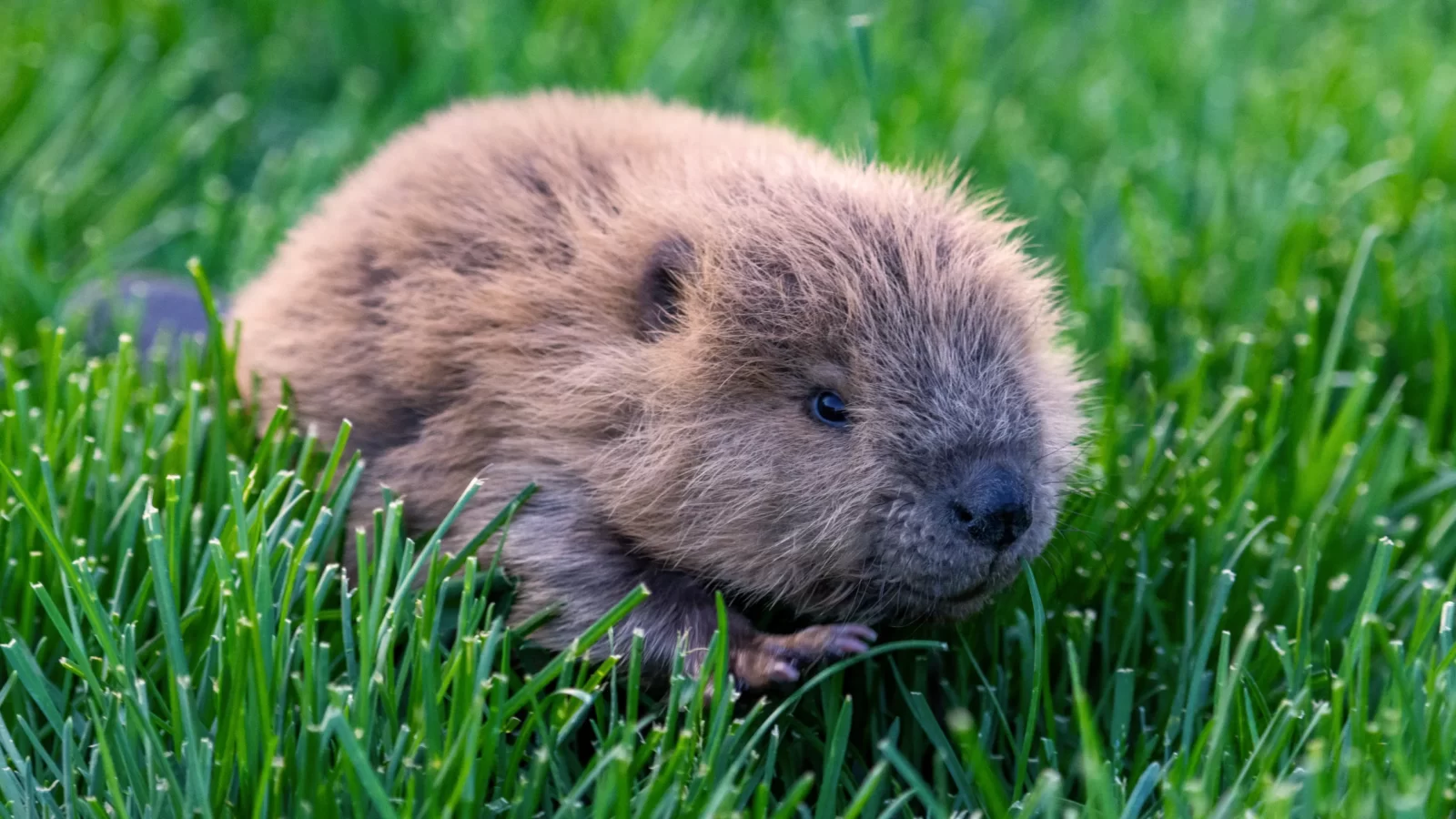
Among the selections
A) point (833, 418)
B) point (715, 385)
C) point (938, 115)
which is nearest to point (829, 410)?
point (833, 418)

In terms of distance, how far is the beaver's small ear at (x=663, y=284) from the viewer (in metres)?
3.15

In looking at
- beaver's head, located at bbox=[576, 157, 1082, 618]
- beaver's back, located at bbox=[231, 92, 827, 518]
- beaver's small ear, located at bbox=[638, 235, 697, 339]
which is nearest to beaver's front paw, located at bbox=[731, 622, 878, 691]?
beaver's head, located at bbox=[576, 157, 1082, 618]

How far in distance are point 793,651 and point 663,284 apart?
32.2 inches

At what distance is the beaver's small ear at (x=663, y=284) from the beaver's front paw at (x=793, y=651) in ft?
2.25

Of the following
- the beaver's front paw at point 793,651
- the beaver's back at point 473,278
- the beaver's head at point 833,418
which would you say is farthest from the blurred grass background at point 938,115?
the beaver's front paw at point 793,651

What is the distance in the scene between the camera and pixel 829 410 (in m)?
3.00

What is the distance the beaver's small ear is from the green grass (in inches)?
24.2

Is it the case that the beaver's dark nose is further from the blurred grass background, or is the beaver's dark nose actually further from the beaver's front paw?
the blurred grass background

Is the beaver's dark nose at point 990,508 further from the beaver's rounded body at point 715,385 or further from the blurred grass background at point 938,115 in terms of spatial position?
the blurred grass background at point 938,115

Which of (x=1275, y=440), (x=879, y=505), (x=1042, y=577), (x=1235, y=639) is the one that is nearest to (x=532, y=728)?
(x=879, y=505)

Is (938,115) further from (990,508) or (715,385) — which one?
(990,508)

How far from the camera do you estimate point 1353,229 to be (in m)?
5.00

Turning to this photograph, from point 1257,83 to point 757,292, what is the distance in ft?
11.7

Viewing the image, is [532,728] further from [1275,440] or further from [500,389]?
[1275,440]
